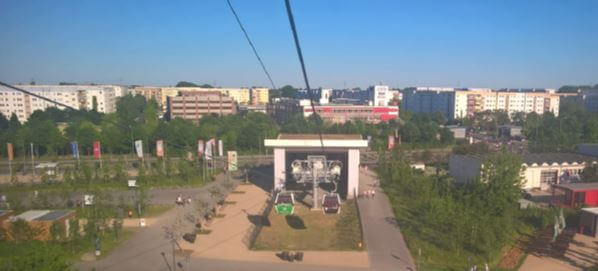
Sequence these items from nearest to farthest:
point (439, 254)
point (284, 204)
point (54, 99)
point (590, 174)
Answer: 1. point (439, 254)
2. point (284, 204)
3. point (590, 174)
4. point (54, 99)

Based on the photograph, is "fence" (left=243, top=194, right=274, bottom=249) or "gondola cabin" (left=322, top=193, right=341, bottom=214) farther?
"gondola cabin" (left=322, top=193, right=341, bottom=214)

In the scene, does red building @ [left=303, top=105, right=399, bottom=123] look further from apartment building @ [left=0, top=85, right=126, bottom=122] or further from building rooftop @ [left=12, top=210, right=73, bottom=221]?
building rooftop @ [left=12, top=210, right=73, bottom=221]

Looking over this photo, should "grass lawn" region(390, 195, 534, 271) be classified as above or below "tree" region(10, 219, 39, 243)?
below

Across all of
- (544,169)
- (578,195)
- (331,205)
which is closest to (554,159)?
(544,169)

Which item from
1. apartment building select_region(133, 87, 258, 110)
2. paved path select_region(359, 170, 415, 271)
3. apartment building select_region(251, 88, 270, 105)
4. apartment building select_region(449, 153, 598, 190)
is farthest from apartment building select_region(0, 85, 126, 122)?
apartment building select_region(449, 153, 598, 190)

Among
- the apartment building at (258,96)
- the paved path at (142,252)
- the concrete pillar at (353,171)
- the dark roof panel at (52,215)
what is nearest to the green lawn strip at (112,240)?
the paved path at (142,252)

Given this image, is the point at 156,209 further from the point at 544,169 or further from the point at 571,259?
the point at 544,169
